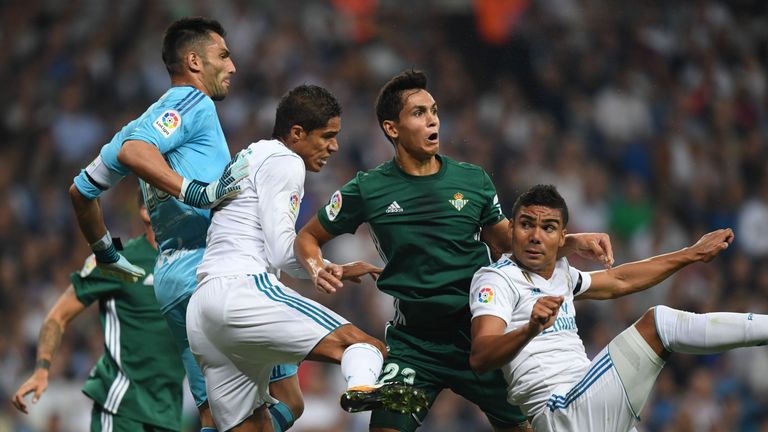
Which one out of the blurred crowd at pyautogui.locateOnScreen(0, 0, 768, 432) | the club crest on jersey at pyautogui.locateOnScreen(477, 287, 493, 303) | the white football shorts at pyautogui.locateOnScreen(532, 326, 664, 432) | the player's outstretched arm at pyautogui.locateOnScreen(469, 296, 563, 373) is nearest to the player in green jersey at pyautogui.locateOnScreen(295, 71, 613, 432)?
the club crest on jersey at pyautogui.locateOnScreen(477, 287, 493, 303)

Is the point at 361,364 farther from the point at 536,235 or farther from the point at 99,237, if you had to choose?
the point at 99,237

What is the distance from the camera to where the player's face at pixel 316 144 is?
555 centimetres

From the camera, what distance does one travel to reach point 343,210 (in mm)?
5547

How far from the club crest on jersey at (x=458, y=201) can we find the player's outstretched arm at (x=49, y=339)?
8.69 feet

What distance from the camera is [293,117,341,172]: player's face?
5.55 m

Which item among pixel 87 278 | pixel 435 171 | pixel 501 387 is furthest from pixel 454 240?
pixel 87 278

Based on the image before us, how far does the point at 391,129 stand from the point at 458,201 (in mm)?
510

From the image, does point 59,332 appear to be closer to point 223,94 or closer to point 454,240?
point 223,94

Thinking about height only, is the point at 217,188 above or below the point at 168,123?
below

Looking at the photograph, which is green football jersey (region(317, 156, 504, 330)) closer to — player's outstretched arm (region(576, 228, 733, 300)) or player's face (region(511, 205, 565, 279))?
player's face (region(511, 205, 565, 279))

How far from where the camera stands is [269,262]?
5.39 metres

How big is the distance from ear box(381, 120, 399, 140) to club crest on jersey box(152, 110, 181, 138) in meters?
1.00

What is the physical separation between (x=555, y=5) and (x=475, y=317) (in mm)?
9625

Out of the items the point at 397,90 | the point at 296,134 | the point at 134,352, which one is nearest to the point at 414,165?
the point at 397,90
